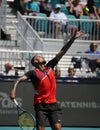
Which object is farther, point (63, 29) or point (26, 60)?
point (63, 29)

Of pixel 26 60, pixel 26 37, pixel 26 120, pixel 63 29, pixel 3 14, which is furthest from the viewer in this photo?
pixel 3 14

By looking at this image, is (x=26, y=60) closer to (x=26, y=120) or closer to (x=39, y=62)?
(x=39, y=62)

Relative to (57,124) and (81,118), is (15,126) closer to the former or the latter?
(81,118)

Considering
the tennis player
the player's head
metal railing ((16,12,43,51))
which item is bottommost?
metal railing ((16,12,43,51))

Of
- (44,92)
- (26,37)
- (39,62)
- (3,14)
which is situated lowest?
(26,37)

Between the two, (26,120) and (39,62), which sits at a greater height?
(39,62)

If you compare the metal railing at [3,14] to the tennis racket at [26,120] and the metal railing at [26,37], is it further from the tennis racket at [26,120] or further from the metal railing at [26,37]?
the tennis racket at [26,120]

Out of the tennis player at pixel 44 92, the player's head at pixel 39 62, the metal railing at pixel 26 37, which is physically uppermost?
the player's head at pixel 39 62

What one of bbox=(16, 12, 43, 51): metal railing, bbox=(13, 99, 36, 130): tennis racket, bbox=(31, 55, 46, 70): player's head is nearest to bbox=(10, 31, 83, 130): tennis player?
bbox=(31, 55, 46, 70): player's head

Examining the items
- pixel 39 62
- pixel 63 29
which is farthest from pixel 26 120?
pixel 63 29

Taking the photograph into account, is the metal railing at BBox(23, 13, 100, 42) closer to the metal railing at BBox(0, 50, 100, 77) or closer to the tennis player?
the metal railing at BBox(0, 50, 100, 77)

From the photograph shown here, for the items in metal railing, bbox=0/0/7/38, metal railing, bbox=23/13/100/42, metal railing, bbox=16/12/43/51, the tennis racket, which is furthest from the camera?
metal railing, bbox=0/0/7/38

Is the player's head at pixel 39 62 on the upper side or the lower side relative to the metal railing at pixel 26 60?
upper

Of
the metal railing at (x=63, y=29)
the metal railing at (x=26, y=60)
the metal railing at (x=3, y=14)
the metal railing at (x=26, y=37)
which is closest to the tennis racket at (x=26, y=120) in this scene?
the metal railing at (x=26, y=60)
